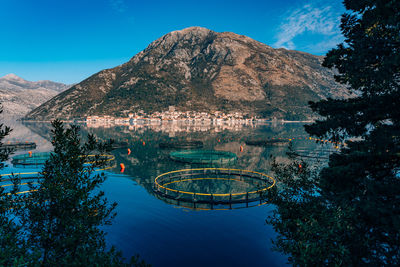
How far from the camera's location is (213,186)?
189 feet

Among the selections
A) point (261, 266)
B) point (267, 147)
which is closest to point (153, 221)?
point (261, 266)

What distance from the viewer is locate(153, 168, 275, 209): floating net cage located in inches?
1794

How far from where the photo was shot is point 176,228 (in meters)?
35.2

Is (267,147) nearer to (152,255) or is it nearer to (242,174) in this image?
(242,174)

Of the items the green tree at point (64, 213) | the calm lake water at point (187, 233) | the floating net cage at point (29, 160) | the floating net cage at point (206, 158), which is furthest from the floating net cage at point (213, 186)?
the floating net cage at point (29, 160)

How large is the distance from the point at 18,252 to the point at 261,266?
2446 centimetres

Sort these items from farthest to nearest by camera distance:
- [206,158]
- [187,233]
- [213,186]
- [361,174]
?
1. [206,158]
2. [213,186]
3. [187,233]
4. [361,174]

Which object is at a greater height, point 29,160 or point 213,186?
point 29,160

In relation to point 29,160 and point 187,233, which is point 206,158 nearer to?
point 187,233

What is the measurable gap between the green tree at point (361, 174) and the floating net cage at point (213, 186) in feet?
98.7

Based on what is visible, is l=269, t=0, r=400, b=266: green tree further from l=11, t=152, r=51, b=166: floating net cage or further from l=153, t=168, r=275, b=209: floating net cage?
l=11, t=152, r=51, b=166: floating net cage

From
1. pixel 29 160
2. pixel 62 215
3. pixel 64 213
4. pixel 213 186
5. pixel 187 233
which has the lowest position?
pixel 187 233

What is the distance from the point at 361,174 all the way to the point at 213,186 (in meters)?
45.5

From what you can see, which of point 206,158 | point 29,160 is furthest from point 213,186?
point 29,160
